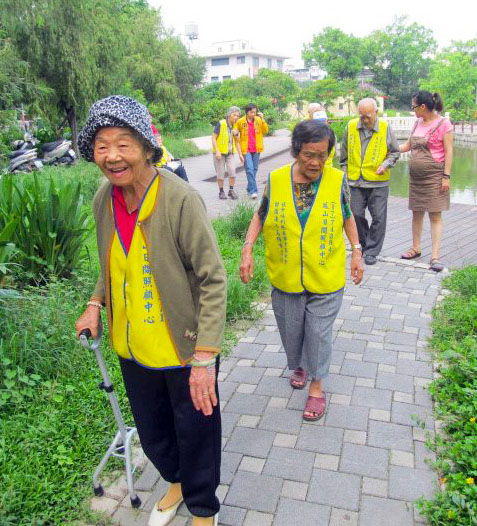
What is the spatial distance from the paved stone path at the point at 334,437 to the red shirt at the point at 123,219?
134 centimetres

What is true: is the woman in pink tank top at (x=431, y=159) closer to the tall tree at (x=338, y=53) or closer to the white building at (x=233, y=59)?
the tall tree at (x=338, y=53)

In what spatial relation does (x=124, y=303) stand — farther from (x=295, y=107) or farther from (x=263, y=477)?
(x=295, y=107)

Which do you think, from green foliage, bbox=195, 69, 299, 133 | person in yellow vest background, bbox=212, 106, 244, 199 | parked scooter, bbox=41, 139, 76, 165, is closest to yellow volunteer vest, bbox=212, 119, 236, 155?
person in yellow vest background, bbox=212, 106, 244, 199

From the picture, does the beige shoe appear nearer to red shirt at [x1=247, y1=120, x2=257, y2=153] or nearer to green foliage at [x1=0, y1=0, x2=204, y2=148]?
red shirt at [x1=247, y1=120, x2=257, y2=153]

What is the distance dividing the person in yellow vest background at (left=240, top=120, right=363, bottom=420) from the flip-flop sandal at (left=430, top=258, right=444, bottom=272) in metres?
2.84

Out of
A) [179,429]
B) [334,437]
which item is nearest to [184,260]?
[179,429]

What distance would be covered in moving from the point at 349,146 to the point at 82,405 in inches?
153

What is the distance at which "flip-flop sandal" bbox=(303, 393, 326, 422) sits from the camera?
312 cm

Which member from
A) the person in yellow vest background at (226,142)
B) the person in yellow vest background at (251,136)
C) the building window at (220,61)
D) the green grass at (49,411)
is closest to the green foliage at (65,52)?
the person in yellow vest background at (226,142)

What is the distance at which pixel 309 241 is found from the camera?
2.93 meters

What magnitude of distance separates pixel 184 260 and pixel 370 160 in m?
4.02

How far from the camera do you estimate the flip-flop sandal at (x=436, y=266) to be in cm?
566

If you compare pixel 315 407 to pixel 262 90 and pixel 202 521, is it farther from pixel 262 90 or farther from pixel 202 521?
pixel 262 90

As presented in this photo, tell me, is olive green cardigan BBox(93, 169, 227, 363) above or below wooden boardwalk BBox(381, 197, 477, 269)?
above
